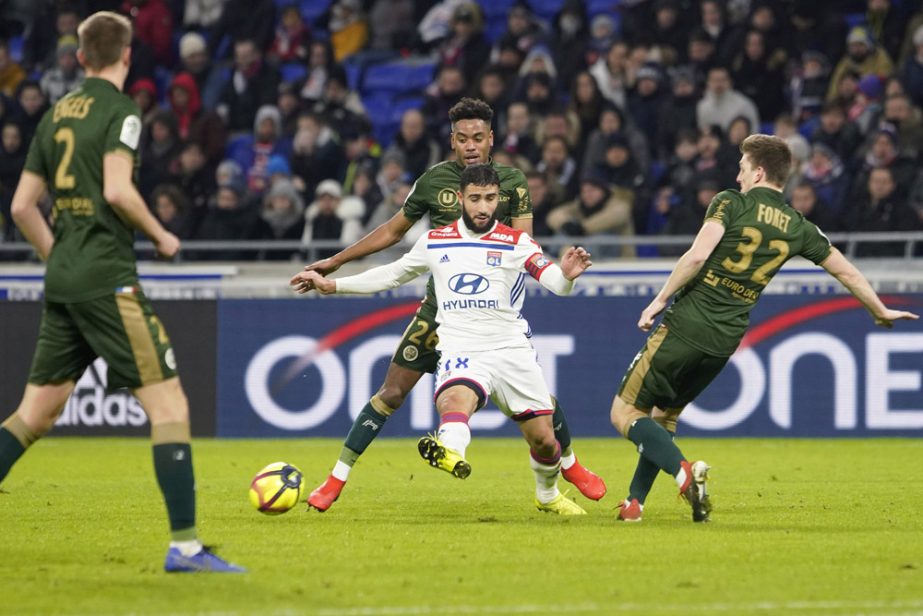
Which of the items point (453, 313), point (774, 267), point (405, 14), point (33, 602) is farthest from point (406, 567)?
point (405, 14)

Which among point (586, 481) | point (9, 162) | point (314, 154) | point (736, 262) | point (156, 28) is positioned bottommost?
point (586, 481)

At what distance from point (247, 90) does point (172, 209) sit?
9.79ft

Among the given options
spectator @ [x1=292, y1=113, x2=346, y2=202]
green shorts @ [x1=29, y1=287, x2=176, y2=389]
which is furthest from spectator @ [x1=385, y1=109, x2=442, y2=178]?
green shorts @ [x1=29, y1=287, x2=176, y2=389]

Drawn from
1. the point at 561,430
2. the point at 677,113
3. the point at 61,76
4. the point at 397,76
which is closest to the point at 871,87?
the point at 677,113

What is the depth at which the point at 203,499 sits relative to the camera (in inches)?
400

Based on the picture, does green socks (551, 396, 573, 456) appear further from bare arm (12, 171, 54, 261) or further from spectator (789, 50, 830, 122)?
spectator (789, 50, 830, 122)

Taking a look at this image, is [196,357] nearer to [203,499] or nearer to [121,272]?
[203,499]

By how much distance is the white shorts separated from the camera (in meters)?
8.62

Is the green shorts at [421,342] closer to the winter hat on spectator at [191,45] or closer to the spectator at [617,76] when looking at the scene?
the spectator at [617,76]

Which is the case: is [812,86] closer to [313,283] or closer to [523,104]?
[523,104]

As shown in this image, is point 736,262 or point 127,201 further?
point 736,262

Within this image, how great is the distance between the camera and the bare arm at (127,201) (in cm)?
642

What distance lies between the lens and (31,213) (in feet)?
21.9

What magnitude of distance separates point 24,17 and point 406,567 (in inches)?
708
